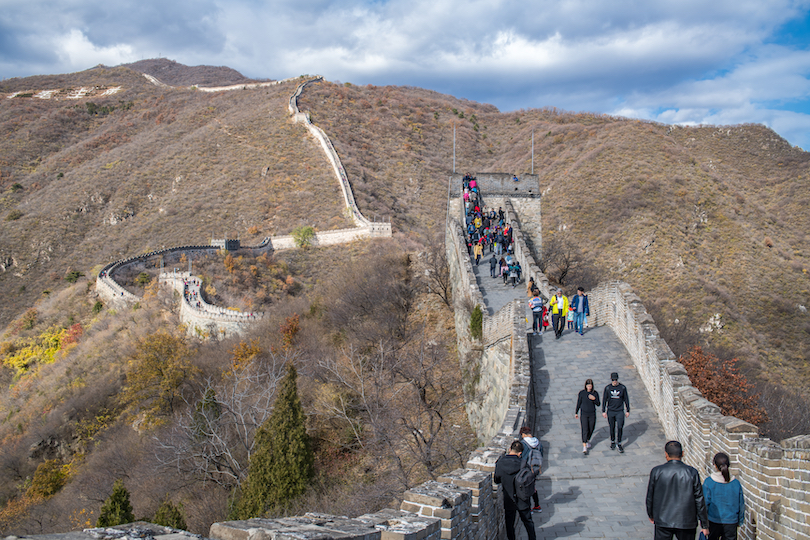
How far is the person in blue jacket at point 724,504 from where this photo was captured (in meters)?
4.93

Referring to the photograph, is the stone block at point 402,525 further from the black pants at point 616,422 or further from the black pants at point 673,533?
the black pants at point 616,422

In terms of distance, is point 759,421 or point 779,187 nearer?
point 759,421

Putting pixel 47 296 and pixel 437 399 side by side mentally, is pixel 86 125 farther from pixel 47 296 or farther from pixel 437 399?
pixel 437 399

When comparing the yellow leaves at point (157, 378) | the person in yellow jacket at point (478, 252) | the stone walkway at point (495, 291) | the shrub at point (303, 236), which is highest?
the shrub at point (303, 236)

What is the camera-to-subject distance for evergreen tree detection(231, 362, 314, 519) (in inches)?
588

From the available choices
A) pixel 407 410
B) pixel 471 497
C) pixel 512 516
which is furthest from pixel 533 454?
pixel 407 410

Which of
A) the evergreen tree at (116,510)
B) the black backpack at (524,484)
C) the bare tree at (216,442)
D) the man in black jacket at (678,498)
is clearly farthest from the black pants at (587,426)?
the bare tree at (216,442)

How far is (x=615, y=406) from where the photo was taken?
795cm

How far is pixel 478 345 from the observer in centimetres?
1538

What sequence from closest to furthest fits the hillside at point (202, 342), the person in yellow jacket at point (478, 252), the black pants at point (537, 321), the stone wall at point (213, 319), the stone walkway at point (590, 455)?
the stone walkway at point (590, 455) < the black pants at point (537, 321) < the hillside at point (202, 342) < the person in yellow jacket at point (478, 252) < the stone wall at point (213, 319)

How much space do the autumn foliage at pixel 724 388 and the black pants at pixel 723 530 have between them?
12413mm

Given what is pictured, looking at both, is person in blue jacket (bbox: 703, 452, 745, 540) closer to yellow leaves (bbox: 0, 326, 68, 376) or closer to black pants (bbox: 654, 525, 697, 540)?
black pants (bbox: 654, 525, 697, 540)

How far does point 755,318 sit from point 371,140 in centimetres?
4801

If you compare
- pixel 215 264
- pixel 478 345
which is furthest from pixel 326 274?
pixel 478 345
